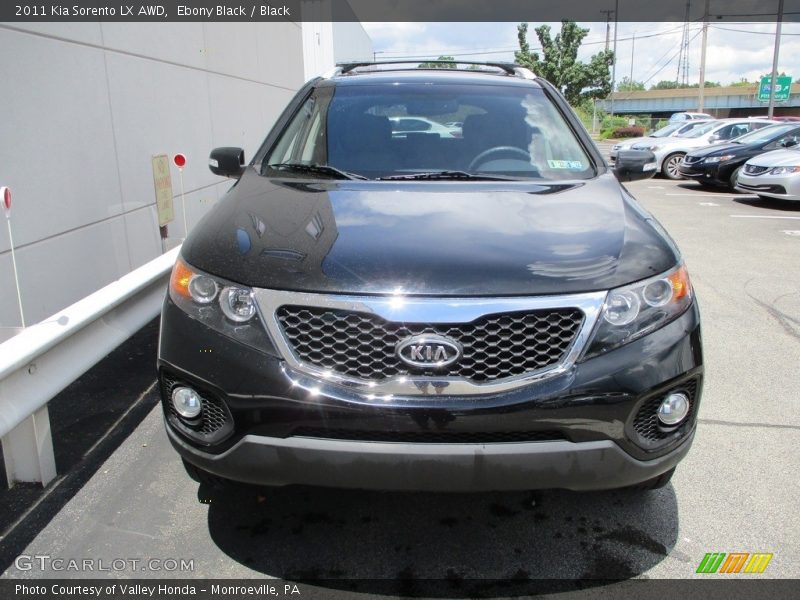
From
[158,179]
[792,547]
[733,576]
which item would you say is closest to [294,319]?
A: [733,576]

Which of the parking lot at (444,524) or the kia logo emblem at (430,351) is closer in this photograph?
the kia logo emblem at (430,351)

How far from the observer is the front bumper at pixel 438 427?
6.97 feet

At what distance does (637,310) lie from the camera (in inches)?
90.0

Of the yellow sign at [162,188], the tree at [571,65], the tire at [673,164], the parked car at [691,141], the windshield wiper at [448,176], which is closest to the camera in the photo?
the windshield wiper at [448,176]

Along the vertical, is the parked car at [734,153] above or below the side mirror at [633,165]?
below

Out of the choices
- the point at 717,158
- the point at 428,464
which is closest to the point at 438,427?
the point at 428,464

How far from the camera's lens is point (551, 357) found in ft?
7.20

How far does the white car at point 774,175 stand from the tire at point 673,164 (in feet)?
15.5

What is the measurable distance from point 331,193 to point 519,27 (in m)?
58.8

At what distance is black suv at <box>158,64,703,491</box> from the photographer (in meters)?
2.14

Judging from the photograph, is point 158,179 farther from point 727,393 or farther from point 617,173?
point 727,393

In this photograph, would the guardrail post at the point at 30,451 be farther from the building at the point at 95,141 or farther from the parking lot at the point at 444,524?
the building at the point at 95,141

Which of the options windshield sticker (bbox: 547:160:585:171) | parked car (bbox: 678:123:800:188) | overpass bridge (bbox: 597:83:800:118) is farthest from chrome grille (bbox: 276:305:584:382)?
overpass bridge (bbox: 597:83:800:118)

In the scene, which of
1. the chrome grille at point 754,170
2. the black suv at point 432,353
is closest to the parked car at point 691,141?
the chrome grille at point 754,170
